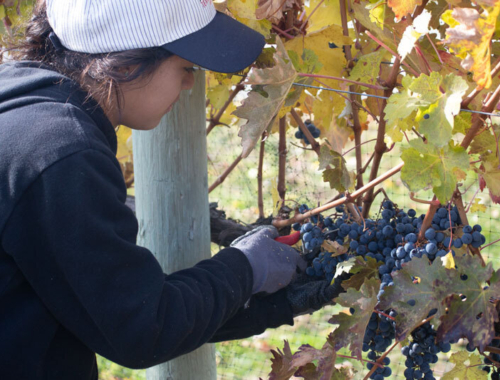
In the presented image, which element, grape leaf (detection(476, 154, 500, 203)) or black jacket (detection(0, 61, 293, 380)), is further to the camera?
grape leaf (detection(476, 154, 500, 203))

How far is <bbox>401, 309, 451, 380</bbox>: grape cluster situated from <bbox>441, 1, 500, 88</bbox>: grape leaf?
0.55m

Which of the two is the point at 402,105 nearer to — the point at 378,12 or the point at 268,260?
the point at 378,12

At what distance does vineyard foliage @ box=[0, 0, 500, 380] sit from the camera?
1.05 meters

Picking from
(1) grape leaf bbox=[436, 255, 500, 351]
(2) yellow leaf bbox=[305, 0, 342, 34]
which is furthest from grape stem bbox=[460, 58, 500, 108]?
(2) yellow leaf bbox=[305, 0, 342, 34]

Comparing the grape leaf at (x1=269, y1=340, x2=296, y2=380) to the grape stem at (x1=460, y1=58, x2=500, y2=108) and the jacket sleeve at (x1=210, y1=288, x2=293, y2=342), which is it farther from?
the grape stem at (x1=460, y1=58, x2=500, y2=108)

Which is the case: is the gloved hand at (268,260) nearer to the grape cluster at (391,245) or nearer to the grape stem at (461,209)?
the grape cluster at (391,245)

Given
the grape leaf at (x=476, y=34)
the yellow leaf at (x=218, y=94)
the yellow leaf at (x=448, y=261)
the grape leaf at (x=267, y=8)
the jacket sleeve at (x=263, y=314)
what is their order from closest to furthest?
1. the grape leaf at (x=476, y=34)
2. the yellow leaf at (x=448, y=261)
3. the grape leaf at (x=267, y=8)
4. the jacket sleeve at (x=263, y=314)
5. the yellow leaf at (x=218, y=94)

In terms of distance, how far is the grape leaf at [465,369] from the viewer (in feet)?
4.14

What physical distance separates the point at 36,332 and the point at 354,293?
28.1 inches

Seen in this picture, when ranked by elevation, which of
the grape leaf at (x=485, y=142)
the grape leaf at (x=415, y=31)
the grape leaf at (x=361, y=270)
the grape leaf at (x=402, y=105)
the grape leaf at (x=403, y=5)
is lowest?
the grape leaf at (x=361, y=270)

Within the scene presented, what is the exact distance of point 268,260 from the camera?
148cm

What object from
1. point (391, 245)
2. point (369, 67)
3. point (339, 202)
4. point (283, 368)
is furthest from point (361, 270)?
point (369, 67)

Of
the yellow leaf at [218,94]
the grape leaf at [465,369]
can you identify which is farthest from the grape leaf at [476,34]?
the yellow leaf at [218,94]

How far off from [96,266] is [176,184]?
0.58m
